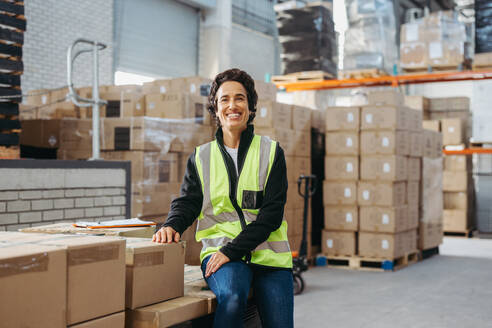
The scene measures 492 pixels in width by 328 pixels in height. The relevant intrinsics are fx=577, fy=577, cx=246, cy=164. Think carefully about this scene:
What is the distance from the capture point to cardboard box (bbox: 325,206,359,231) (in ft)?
23.1

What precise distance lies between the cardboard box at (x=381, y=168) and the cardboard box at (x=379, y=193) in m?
0.08

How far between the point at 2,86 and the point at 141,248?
120 inches

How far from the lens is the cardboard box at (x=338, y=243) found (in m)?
7.10

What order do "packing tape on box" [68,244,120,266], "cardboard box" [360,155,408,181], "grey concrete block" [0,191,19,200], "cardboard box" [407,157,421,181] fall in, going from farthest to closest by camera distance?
1. "cardboard box" [407,157,421,181]
2. "cardboard box" [360,155,408,181]
3. "grey concrete block" [0,191,19,200]
4. "packing tape on box" [68,244,120,266]

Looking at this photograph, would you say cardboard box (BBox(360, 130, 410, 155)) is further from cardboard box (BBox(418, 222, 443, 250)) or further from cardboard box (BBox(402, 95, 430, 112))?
cardboard box (BBox(402, 95, 430, 112))

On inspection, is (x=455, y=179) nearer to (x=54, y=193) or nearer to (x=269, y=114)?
(x=269, y=114)

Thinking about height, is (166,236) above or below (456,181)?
below

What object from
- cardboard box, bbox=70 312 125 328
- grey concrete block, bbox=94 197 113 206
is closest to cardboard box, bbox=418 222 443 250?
grey concrete block, bbox=94 197 113 206

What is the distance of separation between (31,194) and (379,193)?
418 cm

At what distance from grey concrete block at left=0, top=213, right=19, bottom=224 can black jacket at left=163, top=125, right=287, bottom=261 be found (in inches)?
78.5

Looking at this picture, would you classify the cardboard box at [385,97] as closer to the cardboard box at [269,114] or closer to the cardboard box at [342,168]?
the cardboard box at [342,168]

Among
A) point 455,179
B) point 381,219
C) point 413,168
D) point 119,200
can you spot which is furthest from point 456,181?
point 119,200

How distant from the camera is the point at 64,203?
444 cm

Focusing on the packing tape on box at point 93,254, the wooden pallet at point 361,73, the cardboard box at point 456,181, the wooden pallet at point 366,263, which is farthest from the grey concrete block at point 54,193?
the cardboard box at point 456,181
